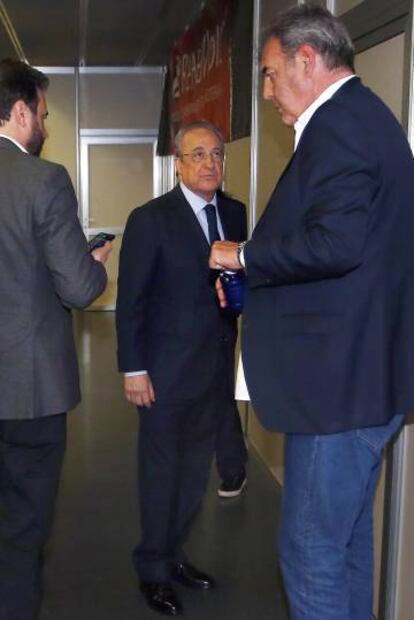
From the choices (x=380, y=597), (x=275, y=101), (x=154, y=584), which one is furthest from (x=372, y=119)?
(x=154, y=584)

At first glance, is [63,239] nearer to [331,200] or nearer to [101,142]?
[331,200]

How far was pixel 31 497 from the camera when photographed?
1.95 metres

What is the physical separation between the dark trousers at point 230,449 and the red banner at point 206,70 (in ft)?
6.14

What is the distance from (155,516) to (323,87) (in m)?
1.54

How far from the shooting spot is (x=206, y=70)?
17.0 feet

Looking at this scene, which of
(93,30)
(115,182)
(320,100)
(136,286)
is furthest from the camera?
(115,182)

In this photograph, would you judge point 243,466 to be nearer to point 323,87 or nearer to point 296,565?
point 296,565

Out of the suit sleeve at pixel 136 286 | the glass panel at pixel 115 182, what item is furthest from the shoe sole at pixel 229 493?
the glass panel at pixel 115 182

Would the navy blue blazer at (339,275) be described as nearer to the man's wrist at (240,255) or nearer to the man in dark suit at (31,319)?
the man's wrist at (240,255)

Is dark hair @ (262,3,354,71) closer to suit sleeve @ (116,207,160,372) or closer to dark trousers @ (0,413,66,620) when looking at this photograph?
suit sleeve @ (116,207,160,372)

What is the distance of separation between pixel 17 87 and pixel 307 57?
0.82 m

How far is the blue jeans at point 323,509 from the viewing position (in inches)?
57.9

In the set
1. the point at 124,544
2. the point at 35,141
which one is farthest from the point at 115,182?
the point at 35,141

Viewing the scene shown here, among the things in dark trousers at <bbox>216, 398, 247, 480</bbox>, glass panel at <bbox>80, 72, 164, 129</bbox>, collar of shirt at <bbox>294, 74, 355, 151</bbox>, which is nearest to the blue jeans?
collar of shirt at <bbox>294, 74, 355, 151</bbox>
